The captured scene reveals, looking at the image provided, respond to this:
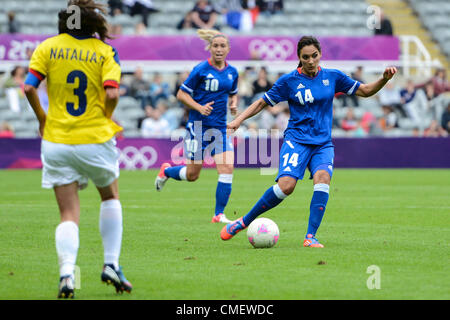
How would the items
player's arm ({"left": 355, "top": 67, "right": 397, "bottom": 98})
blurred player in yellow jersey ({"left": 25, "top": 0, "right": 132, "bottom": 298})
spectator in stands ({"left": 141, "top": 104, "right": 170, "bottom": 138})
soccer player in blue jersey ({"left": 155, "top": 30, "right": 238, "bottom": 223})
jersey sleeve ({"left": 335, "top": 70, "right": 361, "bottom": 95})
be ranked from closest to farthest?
blurred player in yellow jersey ({"left": 25, "top": 0, "right": 132, "bottom": 298}), player's arm ({"left": 355, "top": 67, "right": 397, "bottom": 98}), jersey sleeve ({"left": 335, "top": 70, "right": 361, "bottom": 95}), soccer player in blue jersey ({"left": 155, "top": 30, "right": 238, "bottom": 223}), spectator in stands ({"left": 141, "top": 104, "right": 170, "bottom": 138})

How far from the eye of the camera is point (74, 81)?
580cm

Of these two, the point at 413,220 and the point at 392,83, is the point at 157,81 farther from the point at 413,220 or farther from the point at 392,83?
the point at 413,220

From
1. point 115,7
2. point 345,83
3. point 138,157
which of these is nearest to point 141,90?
point 138,157

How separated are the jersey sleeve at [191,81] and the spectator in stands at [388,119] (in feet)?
45.7

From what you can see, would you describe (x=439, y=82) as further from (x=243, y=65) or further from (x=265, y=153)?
(x=265, y=153)

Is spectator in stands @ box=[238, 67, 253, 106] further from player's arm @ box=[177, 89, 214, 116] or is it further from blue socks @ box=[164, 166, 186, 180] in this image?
player's arm @ box=[177, 89, 214, 116]

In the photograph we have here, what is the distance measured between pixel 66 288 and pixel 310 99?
3840 mm

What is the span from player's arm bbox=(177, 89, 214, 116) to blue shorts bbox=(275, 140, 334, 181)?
185 cm

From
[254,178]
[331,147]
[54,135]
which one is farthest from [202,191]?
[54,135]

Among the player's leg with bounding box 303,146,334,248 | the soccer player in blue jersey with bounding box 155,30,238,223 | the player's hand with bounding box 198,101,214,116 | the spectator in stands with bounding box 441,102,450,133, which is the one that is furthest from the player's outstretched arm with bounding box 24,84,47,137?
the spectator in stands with bounding box 441,102,450,133

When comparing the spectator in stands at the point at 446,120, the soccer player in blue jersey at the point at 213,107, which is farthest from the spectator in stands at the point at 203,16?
the soccer player in blue jersey at the point at 213,107

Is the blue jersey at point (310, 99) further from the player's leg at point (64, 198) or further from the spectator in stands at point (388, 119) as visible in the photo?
the spectator in stands at point (388, 119)

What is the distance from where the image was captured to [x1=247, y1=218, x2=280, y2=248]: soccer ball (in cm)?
843
